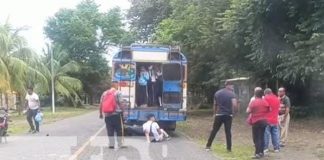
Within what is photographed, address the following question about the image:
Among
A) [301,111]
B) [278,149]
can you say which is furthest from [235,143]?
A: [301,111]

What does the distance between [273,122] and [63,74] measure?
56.2 m

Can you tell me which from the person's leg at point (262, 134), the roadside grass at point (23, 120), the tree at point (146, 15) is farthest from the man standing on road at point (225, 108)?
the tree at point (146, 15)

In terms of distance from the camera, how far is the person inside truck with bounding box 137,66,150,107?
21.8m

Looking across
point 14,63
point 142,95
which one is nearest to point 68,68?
point 14,63

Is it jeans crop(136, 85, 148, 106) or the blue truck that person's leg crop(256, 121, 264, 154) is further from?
jeans crop(136, 85, 148, 106)

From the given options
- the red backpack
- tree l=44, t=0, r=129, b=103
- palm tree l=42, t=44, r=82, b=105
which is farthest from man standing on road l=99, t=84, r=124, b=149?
tree l=44, t=0, r=129, b=103

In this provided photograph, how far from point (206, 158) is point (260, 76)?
1905cm

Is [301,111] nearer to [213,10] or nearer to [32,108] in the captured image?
[213,10]

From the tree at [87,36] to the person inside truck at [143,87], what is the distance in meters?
54.5

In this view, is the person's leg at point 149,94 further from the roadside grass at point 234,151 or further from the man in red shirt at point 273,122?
the man in red shirt at point 273,122

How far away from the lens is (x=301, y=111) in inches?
1177

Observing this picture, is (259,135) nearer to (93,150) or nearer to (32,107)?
(93,150)

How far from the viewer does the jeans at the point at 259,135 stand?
44.6 feet

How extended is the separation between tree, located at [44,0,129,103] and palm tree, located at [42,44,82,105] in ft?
13.1
